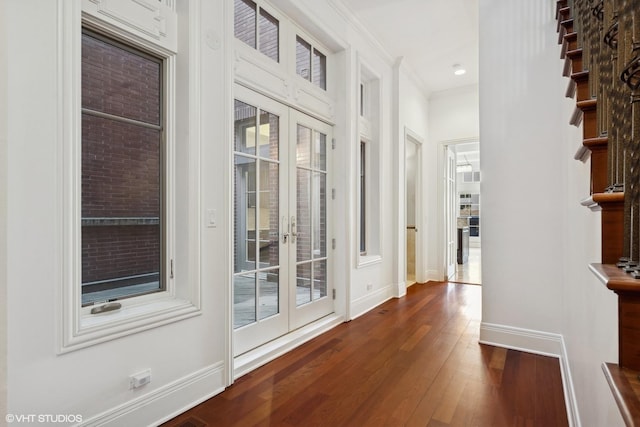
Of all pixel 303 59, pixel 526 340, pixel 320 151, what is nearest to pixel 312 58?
pixel 303 59

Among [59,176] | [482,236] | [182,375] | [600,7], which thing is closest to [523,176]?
[482,236]

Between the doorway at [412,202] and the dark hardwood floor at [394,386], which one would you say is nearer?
the dark hardwood floor at [394,386]

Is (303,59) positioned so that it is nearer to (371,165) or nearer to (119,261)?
(371,165)

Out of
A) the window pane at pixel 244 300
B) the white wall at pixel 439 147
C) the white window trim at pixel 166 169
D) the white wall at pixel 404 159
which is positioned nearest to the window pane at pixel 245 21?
the white window trim at pixel 166 169

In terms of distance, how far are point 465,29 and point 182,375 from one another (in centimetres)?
443

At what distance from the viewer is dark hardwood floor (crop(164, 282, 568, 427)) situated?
6.14 ft

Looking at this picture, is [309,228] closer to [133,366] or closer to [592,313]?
[133,366]

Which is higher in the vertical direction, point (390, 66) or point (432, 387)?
point (390, 66)

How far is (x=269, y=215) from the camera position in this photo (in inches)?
112

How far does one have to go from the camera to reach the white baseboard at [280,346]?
2.39 meters

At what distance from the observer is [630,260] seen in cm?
84

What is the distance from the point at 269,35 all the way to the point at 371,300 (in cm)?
300

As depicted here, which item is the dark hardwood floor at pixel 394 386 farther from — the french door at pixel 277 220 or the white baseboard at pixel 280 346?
the french door at pixel 277 220

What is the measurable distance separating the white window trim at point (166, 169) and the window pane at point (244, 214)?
1.79ft
